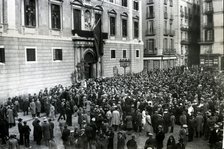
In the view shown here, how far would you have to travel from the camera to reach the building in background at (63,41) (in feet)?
57.8

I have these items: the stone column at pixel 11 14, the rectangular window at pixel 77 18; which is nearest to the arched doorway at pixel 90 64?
the rectangular window at pixel 77 18

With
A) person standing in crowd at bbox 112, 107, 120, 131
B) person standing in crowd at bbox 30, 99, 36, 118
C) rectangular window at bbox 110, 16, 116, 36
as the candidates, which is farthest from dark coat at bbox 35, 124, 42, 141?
rectangular window at bbox 110, 16, 116, 36

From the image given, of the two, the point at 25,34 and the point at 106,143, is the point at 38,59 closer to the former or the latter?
the point at 25,34

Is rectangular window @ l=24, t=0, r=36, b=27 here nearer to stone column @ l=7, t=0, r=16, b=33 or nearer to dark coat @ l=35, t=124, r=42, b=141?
stone column @ l=7, t=0, r=16, b=33

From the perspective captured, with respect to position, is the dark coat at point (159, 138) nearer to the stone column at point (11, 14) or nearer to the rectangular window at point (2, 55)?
the rectangular window at point (2, 55)

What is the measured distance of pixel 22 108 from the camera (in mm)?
15867

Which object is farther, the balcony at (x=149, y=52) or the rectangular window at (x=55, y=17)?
the balcony at (x=149, y=52)

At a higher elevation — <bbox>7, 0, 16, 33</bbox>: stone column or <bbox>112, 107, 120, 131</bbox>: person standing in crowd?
<bbox>7, 0, 16, 33</bbox>: stone column

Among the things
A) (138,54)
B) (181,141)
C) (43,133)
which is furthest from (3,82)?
(138,54)

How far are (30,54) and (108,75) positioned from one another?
10.9m

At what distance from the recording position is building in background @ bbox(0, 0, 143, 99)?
57.8 ft

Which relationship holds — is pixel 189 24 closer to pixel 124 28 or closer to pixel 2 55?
pixel 2 55

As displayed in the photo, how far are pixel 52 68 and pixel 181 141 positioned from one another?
1472cm

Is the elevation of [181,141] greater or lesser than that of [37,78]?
lesser
